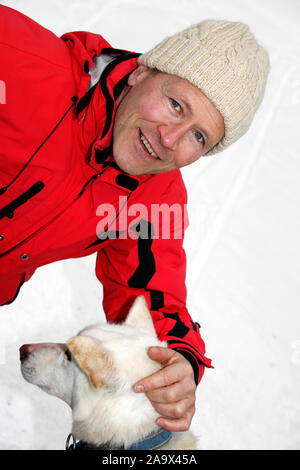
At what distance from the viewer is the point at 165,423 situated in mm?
1158

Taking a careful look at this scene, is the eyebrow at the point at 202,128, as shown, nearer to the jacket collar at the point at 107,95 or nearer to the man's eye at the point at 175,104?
the man's eye at the point at 175,104

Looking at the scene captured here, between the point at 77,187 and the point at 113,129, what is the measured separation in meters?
0.27

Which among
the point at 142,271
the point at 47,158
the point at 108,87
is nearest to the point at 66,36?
the point at 108,87

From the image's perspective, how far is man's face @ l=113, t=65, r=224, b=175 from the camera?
50.5 inches

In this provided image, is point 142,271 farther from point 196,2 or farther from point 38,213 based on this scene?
point 196,2

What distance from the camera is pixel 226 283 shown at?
276cm

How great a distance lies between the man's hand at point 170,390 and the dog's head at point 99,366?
1.4 inches

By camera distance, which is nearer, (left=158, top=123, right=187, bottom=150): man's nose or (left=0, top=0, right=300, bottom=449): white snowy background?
(left=158, top=123, right=187, bottom=150): man's nose

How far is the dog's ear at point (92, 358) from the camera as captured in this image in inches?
38.9

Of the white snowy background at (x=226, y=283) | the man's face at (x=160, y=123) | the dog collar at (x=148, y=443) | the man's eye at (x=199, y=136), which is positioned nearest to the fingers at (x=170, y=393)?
the dog collar at (x=148, y=443)

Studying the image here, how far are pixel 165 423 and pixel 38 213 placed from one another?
90cm

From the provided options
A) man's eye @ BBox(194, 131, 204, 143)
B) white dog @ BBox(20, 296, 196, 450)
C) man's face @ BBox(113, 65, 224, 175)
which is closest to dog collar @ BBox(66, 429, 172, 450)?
white dog @ BBox(20, 296, 196, 450)

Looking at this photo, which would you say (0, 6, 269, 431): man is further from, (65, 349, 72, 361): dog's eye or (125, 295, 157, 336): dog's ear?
(65, 349, 72, 361): dog's eye

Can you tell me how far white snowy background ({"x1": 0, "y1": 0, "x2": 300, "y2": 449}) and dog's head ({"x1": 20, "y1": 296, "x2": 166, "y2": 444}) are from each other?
0.82 meters
